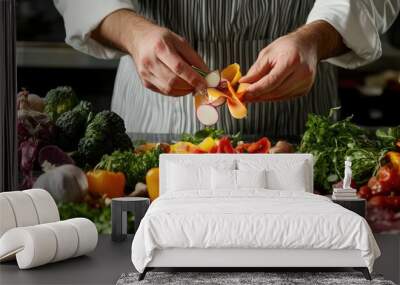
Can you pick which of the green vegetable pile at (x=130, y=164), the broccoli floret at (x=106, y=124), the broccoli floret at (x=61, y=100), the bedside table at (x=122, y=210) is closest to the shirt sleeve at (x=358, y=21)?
the green vegetable pile at (x=130, y=164)

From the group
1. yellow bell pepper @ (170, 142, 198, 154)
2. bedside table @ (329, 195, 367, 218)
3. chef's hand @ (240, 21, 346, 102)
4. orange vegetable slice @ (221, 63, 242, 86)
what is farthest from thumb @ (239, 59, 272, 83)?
bedside table @ (329, 195, 367, 218)

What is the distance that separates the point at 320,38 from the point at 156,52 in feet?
3.78

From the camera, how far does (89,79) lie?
6305mm

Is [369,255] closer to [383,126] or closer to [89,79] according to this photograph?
[383,126]

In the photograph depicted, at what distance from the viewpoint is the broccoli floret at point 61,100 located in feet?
20.7

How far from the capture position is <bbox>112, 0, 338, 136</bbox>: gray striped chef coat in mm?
5984

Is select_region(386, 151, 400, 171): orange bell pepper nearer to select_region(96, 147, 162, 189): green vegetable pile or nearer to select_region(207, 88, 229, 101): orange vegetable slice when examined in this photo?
select_region(207, 88, 229, 101): orange vegetable slice

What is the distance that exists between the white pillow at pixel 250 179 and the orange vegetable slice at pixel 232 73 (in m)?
0.65

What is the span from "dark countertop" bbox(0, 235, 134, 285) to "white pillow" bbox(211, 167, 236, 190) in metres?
0.75

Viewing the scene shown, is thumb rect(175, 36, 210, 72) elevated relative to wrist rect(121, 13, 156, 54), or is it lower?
lower

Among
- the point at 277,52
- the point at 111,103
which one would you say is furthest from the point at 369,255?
the point at 111,103

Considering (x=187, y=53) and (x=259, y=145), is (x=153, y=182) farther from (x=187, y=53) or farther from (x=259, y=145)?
(x=187, y=53)

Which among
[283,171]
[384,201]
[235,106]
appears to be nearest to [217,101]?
[235,106]

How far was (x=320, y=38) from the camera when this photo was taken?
18.5 feet
